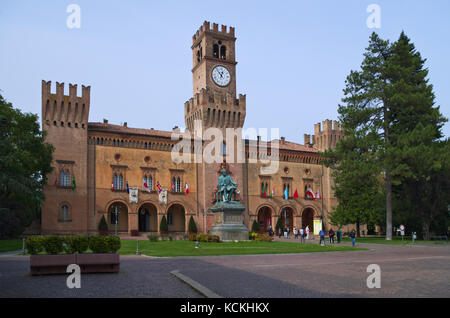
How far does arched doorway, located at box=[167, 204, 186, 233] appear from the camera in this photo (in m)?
53.3

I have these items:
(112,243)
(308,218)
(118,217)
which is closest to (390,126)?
(308,218)

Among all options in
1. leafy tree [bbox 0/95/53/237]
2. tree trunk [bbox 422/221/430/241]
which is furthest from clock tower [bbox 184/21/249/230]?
tree trunk [bbox 422/221/430/241]

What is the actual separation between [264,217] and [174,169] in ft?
49.5

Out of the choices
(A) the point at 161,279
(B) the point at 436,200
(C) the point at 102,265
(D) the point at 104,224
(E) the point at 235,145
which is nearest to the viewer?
(A) the point at 161,279

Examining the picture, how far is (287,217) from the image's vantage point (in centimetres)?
6069

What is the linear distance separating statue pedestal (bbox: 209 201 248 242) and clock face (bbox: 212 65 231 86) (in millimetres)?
26180

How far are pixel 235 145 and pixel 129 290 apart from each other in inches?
1785

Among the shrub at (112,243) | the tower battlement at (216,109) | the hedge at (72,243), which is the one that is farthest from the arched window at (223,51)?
the hedge at (72,243)

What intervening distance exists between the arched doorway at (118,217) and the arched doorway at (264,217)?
1819cm

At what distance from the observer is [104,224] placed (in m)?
46.5

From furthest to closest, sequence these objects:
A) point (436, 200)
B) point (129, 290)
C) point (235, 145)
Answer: point (235, 145) → point (436, 200) → point (129, 290)

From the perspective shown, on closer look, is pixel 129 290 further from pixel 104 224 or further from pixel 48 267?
pixel 104 224

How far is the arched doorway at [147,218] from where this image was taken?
51969 millimetres
